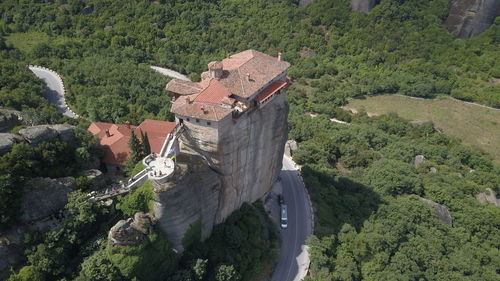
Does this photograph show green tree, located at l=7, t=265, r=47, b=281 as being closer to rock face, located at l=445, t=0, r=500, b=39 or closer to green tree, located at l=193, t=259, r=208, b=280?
green tree, located at l=193, t=259, r=208, b=280

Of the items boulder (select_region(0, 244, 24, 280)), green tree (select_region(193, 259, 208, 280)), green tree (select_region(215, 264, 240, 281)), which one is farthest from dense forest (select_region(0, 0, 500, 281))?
boulder (select_region(0, 244, 24, 280))

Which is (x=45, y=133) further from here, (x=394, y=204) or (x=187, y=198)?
(x=394, y=204)

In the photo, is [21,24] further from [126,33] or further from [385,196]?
[385,196]

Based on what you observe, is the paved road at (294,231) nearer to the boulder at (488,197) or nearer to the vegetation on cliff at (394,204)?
the vegetation on cliff at (394,204)

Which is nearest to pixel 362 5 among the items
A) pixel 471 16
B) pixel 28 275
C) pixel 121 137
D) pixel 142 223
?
pixel 471 16

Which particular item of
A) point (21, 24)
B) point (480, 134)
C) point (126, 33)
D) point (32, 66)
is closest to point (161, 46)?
point (126, 33)
